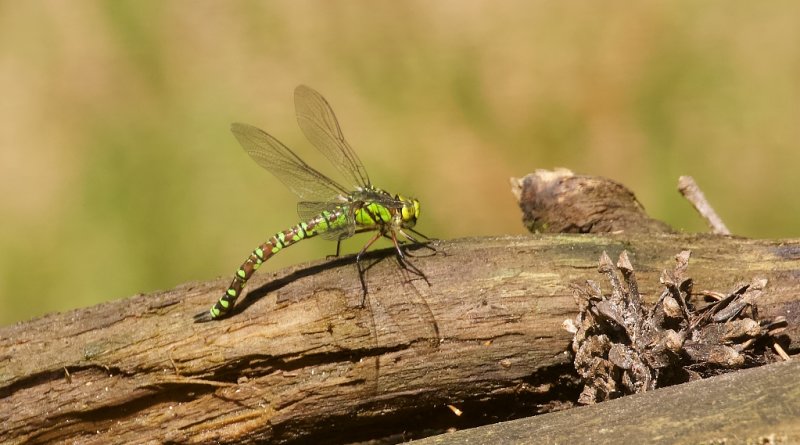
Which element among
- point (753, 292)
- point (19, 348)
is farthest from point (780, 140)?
point (19, 348)

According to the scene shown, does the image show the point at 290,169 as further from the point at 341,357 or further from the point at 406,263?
the point at 341,357

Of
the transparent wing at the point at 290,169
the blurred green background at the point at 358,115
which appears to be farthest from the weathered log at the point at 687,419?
the blurred green background at the point at 358,115

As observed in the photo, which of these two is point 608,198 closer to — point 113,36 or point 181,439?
point 181,439

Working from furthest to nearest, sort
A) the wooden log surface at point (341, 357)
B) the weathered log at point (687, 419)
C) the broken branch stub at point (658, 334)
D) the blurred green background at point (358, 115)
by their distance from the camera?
1. the blurred green background at point (358, 115)
2. the wooden log surface at point (341, 357)
3. the broken branch stub at point (658, 334)
4. the weathered log at point (687, 419)

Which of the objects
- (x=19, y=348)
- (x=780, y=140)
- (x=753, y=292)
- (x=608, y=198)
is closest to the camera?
(x=753, y=292)

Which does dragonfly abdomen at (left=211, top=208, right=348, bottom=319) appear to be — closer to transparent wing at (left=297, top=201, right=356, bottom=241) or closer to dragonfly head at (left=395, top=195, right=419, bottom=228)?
transparent wing at (left=297, top=201, right=356, bottom=241)

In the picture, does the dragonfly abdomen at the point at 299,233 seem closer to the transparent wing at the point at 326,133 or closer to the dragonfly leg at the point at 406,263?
the transparent wing at the point at 326,133

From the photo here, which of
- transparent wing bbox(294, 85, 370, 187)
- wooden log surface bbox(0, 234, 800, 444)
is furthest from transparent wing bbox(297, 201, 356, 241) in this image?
wooden log surface bbox(0, 234, 800, 444)

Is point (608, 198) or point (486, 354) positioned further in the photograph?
→ point (608, 198)
